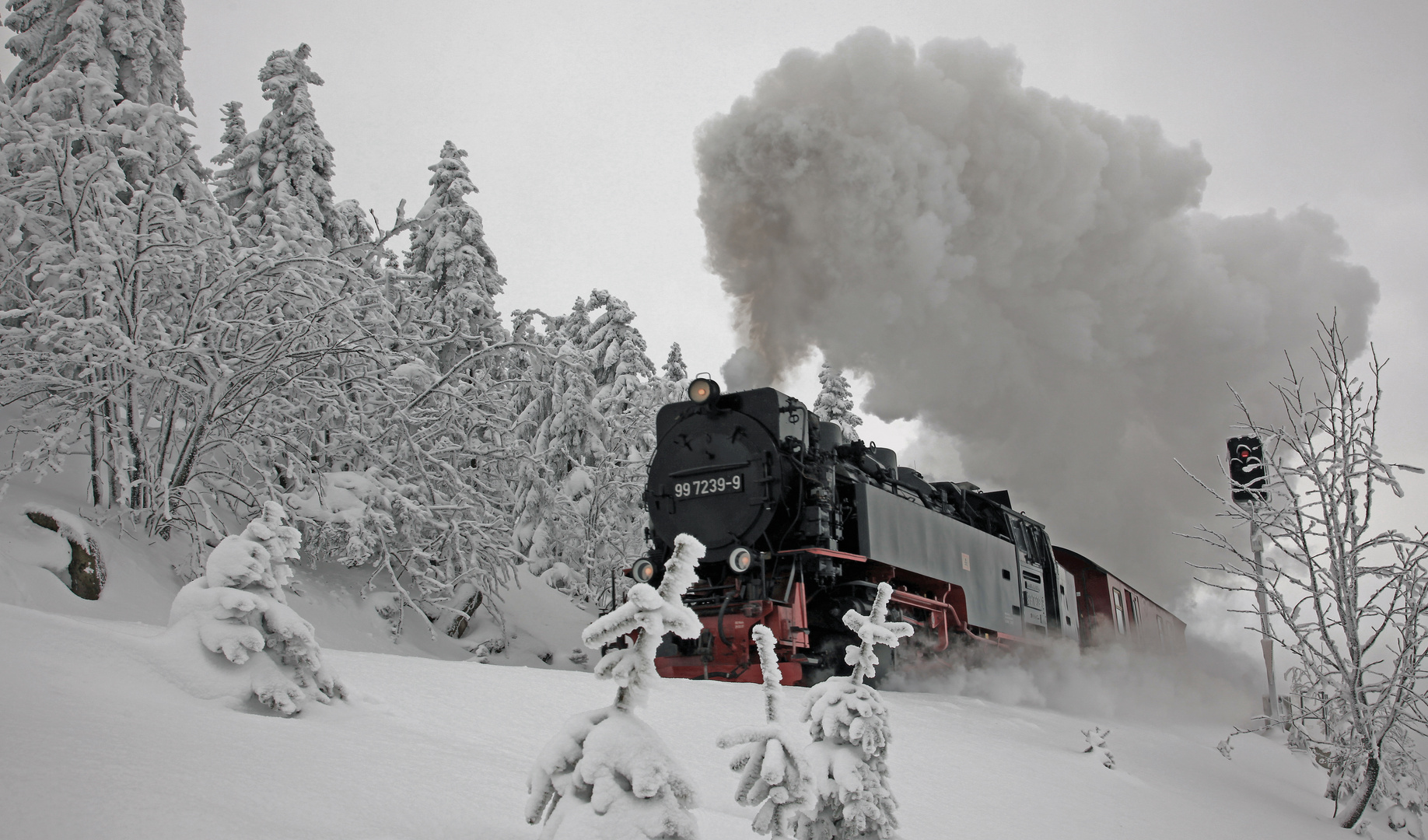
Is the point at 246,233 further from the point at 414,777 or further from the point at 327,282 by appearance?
the point at 414,777

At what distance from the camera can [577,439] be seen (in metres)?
22.0

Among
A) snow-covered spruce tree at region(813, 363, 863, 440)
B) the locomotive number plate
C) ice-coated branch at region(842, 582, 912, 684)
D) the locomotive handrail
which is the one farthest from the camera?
snow-covered spruce tree at region(813, 363, 863, 440)

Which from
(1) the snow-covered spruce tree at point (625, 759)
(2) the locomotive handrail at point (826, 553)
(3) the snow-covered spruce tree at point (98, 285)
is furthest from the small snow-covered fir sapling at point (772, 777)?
(3) the snow-covered spruce tree at point (98, 285)

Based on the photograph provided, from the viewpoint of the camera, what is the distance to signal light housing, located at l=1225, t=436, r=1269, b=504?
28.1 feet

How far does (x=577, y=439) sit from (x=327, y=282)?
33.7ft

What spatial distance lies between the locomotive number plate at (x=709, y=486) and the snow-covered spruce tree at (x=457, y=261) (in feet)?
36.4

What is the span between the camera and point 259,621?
4.20m

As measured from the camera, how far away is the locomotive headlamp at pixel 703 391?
11398mm

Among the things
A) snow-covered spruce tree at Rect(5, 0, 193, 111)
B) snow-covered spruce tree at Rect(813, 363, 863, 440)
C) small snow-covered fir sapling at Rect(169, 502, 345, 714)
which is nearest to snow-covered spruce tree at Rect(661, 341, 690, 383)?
snow-covered spruce tree at Rect(813, 363, 863, 440)

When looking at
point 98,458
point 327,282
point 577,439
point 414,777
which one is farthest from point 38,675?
point 577,439

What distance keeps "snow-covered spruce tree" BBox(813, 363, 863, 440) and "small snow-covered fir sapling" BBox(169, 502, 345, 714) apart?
25.1 m

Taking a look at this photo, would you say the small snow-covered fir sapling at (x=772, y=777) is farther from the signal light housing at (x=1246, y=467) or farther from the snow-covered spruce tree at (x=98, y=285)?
the snow-covered spruce tree at (x=98, y=285)

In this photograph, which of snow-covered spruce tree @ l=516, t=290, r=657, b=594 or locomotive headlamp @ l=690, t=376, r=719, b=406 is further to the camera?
snow-covered spruce tree @ l=516, t=290, r=657, b=594

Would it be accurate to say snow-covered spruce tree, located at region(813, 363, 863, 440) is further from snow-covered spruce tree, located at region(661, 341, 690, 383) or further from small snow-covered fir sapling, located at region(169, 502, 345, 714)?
small snow-covered fir sapling, located at region(169, 502, 345, 714)
